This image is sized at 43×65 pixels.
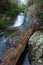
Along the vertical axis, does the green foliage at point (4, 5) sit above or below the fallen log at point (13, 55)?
below

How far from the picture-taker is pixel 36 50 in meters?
6.16

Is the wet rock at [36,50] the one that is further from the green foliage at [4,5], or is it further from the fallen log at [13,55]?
the green foliage at [4,5]

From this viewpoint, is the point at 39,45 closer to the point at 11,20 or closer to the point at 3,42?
the point at 3,42

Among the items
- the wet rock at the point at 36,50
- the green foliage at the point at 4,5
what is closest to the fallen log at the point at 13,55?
the wet rock at the point at 36,50

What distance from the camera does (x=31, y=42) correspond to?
6.65 metres

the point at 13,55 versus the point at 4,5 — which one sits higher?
the point at 13,55

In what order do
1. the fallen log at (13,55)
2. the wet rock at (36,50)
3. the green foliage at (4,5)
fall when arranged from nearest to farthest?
the fallen log at (13,55) → the wet rock at (36,50) → the green foliage at (4,5)

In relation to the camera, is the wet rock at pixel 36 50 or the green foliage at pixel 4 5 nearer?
the wet rock at pixel 36 50

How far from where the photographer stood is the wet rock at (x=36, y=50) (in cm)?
575

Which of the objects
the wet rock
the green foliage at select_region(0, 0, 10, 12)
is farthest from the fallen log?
the green foliage at select_region(0, 0, 10, 12)

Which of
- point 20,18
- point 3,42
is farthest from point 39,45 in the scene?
point 20,18

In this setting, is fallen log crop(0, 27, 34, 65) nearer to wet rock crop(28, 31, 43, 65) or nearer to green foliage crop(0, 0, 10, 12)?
wet rock crop(28, 31, 43, 65)

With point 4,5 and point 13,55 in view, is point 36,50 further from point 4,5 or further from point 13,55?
point 4,5

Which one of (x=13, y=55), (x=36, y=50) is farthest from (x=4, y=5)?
(x=13, y=55)
